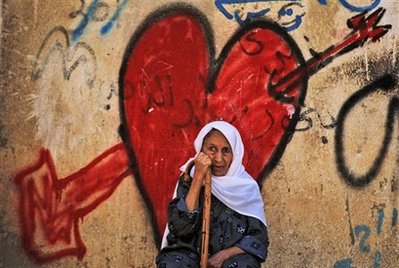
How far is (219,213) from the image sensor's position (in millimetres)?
4652

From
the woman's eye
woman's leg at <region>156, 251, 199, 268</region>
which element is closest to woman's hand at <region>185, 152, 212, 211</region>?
the woman's eye

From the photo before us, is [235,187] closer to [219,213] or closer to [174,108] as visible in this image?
[219,213]

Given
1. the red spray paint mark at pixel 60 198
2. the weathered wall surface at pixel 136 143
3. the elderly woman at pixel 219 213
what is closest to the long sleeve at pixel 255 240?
the elderly woman at pixel 219 213

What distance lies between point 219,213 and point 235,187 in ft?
0.55

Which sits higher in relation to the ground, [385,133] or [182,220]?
[385,133]

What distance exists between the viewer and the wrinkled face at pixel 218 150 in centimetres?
462

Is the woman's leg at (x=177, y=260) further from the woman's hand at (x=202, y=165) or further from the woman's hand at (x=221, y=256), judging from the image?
the woman's hand at (x=202, y=165)

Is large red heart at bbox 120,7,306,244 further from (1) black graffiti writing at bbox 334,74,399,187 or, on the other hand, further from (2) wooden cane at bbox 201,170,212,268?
(2) wooden cane at bbox 201,170,212,268

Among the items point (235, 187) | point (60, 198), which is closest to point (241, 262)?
point (235, 187)

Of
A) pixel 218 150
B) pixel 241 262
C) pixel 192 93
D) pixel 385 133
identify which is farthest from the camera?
pixel 192 93

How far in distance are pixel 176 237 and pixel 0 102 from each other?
1.81m

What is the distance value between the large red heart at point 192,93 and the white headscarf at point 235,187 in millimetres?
639

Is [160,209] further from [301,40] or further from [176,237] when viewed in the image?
[301,40]

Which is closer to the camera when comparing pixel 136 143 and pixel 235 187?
pixel 235 187
